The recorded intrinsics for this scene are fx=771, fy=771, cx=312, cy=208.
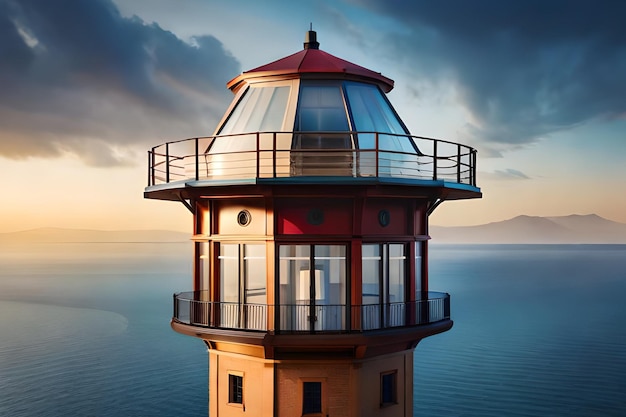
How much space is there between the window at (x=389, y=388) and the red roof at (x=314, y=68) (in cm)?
844

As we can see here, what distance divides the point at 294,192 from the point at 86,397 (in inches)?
1531

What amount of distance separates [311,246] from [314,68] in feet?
16.7

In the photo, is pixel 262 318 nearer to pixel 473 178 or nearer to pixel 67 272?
pixel 473 178

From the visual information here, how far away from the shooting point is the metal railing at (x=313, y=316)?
20078 millimetres

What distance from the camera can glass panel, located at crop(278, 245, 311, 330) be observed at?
66.3ft

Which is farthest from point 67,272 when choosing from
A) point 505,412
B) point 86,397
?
point 505,412

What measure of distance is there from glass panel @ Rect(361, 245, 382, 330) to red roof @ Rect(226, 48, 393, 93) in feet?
16.5

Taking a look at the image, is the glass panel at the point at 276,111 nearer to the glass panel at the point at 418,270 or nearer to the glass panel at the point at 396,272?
the glass panel at the point at 396,272

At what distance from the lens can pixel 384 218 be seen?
21.1 m

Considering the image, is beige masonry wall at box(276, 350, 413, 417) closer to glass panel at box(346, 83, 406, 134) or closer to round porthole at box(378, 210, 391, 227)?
round porthole at box(378, 210, 391, 227)

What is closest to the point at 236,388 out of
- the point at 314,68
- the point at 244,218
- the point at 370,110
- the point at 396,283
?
the point at 244,218

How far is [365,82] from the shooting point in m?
22.4

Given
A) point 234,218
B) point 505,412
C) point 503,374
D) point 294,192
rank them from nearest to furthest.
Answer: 1. point 294,192
2. point 234,218
3. point 505,412
4. point 503,374

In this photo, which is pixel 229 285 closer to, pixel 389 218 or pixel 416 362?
pixel 389 218
